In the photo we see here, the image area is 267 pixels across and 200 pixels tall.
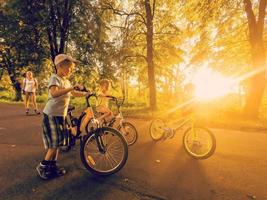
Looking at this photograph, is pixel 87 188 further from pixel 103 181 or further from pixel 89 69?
pixel 89 69

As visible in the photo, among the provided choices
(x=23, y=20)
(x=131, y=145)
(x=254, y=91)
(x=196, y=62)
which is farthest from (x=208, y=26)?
(x=23, y=20)

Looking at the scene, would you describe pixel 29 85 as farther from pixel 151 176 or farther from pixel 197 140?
pixel 151 176

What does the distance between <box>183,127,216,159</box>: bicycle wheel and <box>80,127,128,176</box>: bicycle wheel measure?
6.43 feet

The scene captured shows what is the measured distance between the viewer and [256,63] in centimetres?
1143

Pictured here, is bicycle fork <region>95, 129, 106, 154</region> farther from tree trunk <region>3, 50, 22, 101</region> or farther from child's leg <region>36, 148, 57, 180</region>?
tree trunk <region>3, 50, 22, 101</region>

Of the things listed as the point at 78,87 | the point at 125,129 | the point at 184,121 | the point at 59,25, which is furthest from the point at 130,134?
the point at 59,25

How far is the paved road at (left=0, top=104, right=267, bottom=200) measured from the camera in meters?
3.52

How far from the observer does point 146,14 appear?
16.2 meters

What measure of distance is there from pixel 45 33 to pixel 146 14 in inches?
341

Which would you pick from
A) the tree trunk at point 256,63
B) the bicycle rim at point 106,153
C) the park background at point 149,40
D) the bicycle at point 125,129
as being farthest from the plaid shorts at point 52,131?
the tree trunk at point 256,63

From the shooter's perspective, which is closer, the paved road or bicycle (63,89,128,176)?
the paved road

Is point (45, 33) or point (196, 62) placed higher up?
point (45, 33)

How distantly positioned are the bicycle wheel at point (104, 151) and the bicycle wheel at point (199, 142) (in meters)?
1.96

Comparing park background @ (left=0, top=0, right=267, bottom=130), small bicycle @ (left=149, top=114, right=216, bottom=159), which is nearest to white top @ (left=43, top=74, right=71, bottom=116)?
small bicycle @ (left=149, top=114, right=216, bottom=159)
